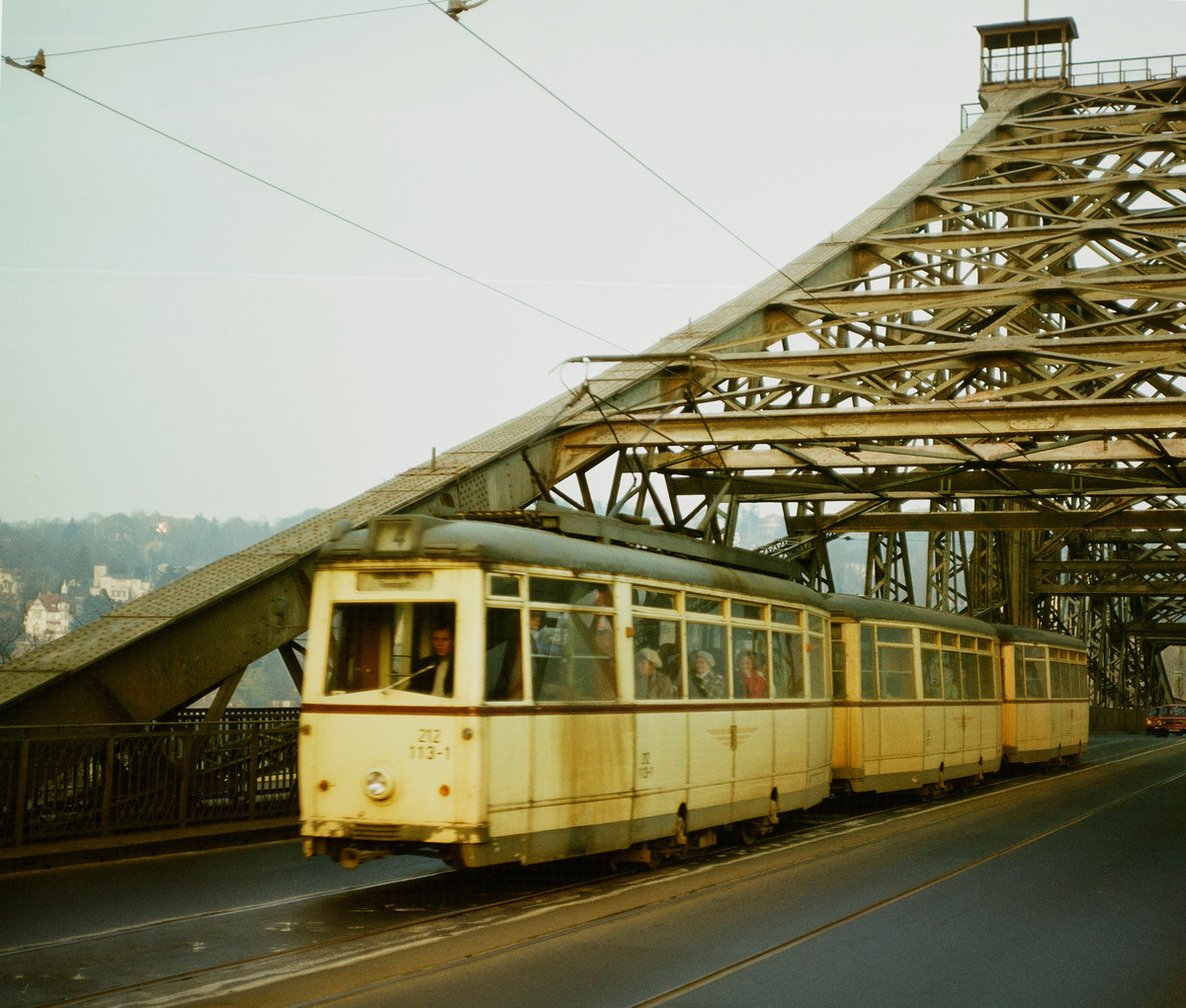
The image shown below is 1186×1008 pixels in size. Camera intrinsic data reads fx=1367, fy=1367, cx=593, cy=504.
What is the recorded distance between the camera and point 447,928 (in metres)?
7.99

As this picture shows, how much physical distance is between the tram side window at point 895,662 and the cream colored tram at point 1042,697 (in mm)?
5878

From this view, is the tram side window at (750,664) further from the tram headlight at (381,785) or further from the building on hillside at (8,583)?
the building on hillside at (8,583)

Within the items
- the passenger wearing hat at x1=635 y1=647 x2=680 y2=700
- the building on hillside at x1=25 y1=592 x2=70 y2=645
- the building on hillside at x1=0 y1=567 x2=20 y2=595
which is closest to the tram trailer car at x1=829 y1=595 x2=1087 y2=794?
the passenger wearing hat at x1=635 y1=647 x2=680 y2=700

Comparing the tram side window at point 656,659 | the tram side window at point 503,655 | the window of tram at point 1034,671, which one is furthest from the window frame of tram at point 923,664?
the tram side window at point 503,655

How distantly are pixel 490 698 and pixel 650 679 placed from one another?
6.42 ft

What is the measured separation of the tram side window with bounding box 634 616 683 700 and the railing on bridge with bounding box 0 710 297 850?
15.3 feet

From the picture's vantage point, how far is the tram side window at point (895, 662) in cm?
1608

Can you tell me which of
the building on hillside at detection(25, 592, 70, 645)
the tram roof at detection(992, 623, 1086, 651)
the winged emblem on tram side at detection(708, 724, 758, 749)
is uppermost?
the building on hillside at detection(25, 592, 70, 645)

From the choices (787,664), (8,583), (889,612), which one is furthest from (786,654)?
(8,583)

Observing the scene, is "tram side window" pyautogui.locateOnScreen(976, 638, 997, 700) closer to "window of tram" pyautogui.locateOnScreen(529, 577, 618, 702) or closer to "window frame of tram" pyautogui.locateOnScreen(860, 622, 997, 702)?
"window frame of tram" pyautogui.locateOnScreen(860, 622, 997, 702)

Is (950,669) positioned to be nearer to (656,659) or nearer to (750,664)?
(750,664)

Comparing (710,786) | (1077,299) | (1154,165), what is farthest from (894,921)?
(1154,165)

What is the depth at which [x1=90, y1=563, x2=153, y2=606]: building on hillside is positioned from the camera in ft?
139

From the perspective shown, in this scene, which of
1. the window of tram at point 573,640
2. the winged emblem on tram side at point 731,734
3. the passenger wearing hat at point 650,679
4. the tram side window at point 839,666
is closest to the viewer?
→ the window of tram at point 573,640
